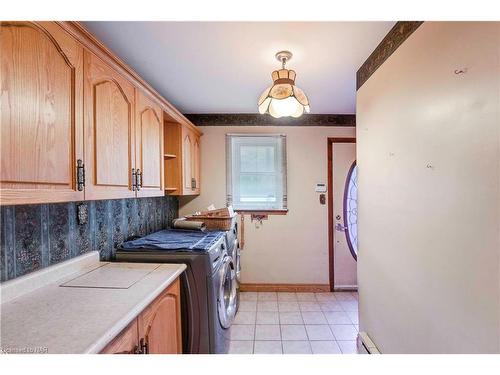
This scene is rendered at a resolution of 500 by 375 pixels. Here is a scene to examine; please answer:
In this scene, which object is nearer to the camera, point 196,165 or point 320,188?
point 196,165

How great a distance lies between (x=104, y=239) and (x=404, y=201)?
195cm

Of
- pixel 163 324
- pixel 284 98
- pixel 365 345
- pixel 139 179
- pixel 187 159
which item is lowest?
pixel 365 345

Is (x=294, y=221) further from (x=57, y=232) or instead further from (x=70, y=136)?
(x=70, y=136)

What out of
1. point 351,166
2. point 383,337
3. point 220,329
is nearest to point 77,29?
point 220,329

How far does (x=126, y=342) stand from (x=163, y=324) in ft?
1.27

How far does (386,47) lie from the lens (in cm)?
154

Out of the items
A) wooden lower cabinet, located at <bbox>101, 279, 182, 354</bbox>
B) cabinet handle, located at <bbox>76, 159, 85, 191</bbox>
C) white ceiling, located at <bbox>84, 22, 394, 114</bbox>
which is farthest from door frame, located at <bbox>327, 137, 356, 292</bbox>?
cabinet handle, located at <bbox>76, 159, 85, 191</bbox>

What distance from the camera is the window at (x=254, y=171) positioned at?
3273mm

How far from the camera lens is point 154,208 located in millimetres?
2660

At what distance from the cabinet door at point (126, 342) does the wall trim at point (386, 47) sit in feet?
6.12

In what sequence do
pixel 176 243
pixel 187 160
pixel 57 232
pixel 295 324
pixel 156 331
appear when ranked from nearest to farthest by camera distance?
pixel 156 331 < pixel 57 232 < pixel 176 243 < pixel 295 324 < pixel 187 160

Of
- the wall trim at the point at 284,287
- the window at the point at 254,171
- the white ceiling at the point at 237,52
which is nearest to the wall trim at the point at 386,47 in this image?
the white ceiling at the point at 237,52

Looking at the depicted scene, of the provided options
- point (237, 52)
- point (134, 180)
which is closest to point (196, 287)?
point (134, 180)

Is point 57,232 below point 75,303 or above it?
above
